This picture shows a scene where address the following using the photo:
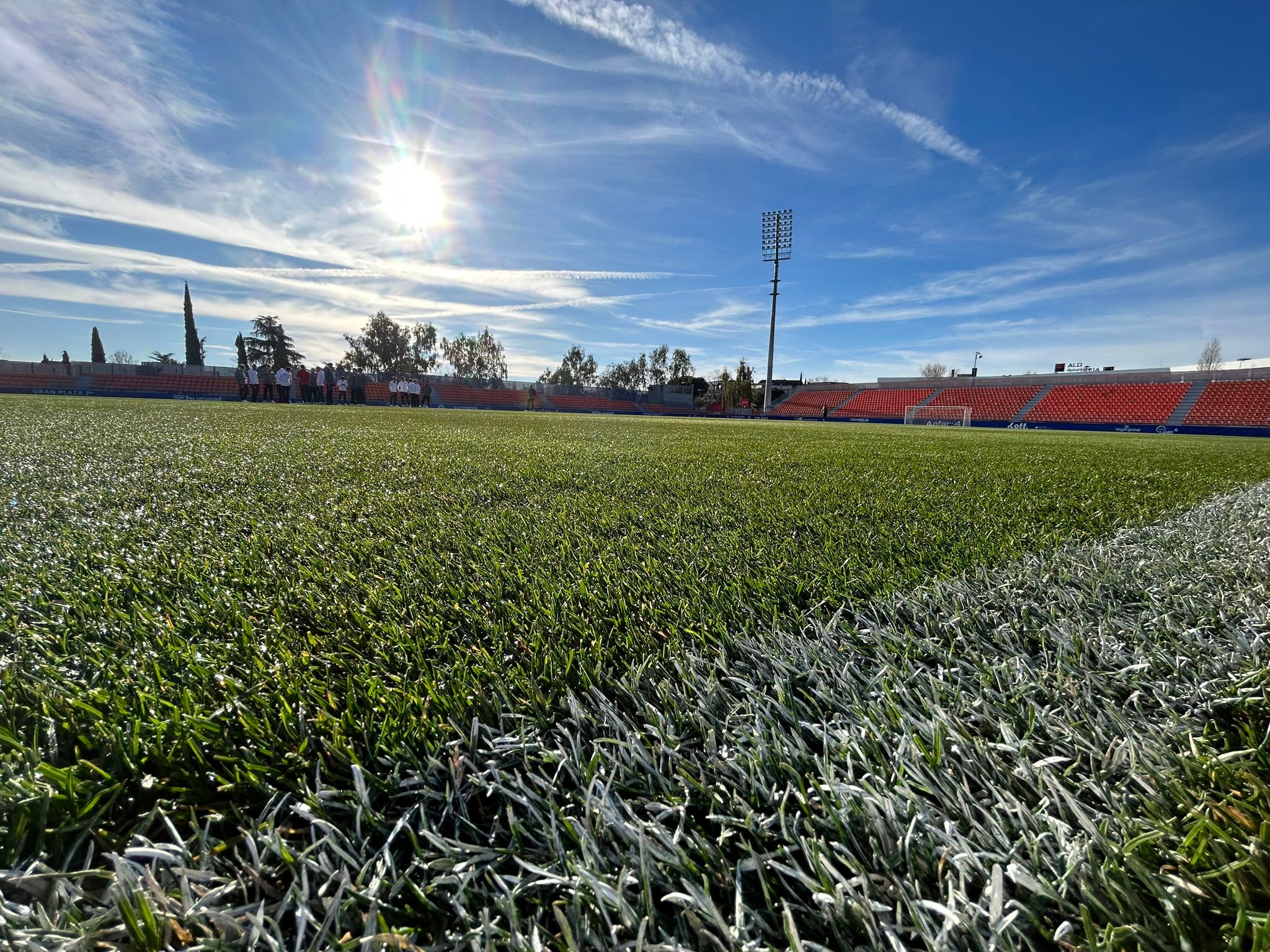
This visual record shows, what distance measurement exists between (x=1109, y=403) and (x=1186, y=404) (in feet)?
10.2

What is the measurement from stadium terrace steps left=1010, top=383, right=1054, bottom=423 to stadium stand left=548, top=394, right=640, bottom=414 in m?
25.2

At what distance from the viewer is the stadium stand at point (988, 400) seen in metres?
34.4

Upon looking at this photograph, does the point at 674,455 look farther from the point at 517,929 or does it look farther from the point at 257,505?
the point at 517,929

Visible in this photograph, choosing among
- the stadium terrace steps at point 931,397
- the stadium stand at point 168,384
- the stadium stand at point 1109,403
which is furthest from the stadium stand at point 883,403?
the stadium stand at point 168,384

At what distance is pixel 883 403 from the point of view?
1598 inches

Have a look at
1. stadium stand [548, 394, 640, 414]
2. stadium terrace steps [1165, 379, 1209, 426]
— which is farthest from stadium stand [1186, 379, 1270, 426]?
stadium stand [548, 394, 640, 414]

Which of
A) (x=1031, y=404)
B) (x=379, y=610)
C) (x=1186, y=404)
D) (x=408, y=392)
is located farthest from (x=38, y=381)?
(x=1186, y=404)

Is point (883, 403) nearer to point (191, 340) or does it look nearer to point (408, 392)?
point (408, 392)

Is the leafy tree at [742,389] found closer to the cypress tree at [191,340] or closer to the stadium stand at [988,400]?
the stadium stand at [988,400]

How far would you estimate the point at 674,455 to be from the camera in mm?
4297

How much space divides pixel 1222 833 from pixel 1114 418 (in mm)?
38527

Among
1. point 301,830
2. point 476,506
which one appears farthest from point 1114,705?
point 476,506

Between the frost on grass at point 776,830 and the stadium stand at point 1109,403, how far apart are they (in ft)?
124

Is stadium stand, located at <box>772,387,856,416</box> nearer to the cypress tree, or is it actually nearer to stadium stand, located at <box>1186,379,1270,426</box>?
stadium stand, located at <box>1186,379,1270,426</box>
